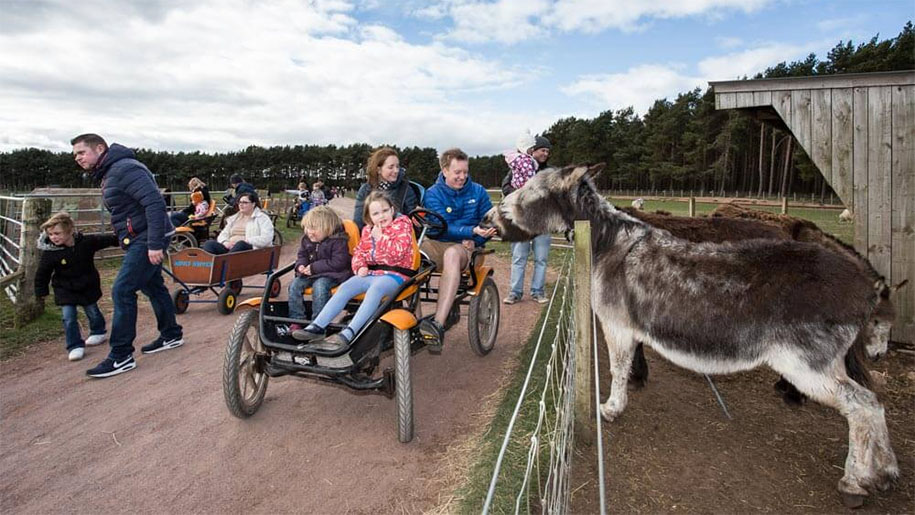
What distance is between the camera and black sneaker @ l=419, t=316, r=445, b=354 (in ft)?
13.1

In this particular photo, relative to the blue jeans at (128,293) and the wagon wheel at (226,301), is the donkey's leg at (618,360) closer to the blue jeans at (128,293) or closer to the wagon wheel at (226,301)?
the blue jeans at (128,293)

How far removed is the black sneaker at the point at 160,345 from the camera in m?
5.38

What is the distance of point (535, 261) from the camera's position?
7.54m

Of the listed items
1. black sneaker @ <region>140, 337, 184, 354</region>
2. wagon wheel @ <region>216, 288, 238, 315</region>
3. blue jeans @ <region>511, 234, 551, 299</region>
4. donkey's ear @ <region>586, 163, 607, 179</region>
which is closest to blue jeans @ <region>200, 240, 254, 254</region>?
wagon wheel @ <region>216, 288, 238, 315</region>

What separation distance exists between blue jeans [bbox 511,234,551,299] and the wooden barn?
123 inches

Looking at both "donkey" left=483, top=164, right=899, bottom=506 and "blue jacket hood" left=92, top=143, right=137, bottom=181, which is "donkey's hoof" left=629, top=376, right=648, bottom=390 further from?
"blue jacket hood" left=92, top=143, right=137, bottom=181

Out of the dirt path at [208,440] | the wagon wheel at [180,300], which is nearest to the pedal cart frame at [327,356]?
the dirt path at [208,440]

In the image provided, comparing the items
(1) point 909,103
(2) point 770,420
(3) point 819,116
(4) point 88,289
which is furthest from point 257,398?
(1) point 909,103

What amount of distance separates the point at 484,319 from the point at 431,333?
1469 mm

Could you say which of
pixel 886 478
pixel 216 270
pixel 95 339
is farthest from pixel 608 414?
pixel 95 339

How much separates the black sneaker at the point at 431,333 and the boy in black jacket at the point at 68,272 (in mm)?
3943

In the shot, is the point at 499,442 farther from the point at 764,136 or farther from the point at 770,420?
the point at 764,136

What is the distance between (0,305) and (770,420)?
10.1 metres

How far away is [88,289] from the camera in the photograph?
5.30 meters
